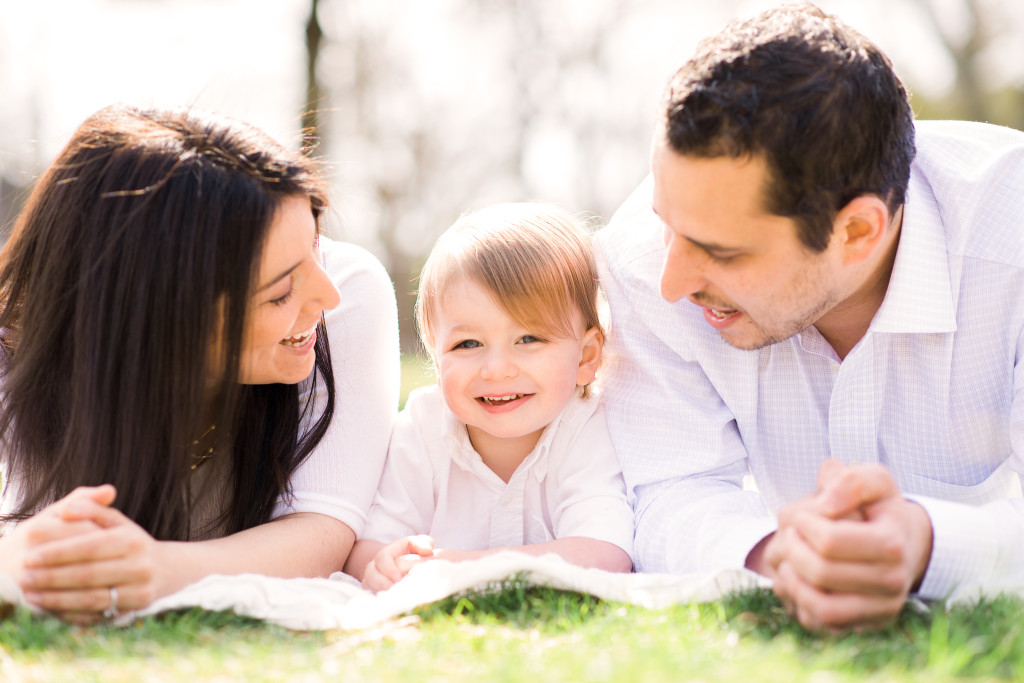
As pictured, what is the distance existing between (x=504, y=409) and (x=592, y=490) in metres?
0.39

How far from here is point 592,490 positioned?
3146mm

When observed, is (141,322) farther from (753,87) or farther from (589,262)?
(753,87)

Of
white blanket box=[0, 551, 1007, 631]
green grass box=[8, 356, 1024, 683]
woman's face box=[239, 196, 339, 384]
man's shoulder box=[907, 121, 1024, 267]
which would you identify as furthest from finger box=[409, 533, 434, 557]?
man's shoulder box=[907, 121, 1024, 267]

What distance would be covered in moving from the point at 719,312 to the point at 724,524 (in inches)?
25.9

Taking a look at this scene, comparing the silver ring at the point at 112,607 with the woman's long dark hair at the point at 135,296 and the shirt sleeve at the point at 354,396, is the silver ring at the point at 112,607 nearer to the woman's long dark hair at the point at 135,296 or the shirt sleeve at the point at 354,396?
the woman's long dark hair at the point at 135,296

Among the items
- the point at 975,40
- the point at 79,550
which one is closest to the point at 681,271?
the point at 79,550

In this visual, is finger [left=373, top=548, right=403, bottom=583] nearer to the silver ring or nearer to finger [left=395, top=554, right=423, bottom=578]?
finger [left=395, top=554, right=423, bottom=578]

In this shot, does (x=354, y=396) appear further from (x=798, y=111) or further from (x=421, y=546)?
(x=798, y=111)

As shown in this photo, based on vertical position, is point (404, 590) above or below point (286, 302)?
below

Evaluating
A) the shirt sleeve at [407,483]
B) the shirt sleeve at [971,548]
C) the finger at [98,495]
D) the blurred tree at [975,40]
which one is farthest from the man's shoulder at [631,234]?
the blurred tree at [975,40]

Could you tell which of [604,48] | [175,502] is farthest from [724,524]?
[604,48]

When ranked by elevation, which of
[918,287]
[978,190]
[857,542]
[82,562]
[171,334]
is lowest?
[82,562]

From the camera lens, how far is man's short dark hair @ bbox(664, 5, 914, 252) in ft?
8.70

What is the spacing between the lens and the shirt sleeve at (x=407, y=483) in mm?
3219
